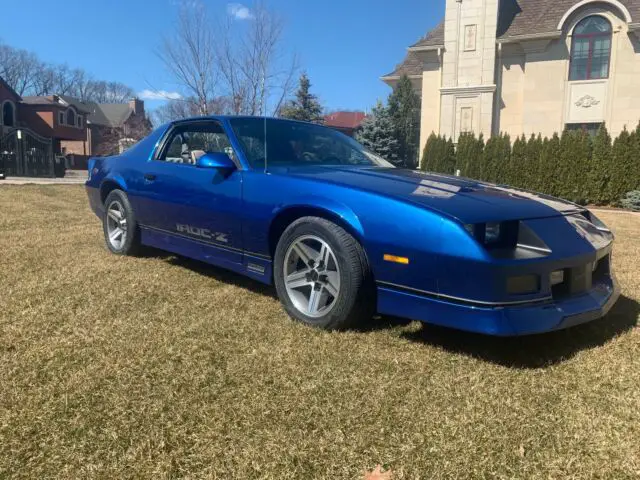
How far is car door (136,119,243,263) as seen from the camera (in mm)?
3623

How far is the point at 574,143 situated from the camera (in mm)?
16953

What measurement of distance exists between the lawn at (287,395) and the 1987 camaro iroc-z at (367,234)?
0.83 ft

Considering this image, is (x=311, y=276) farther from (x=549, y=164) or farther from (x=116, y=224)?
(x=549, y=164)

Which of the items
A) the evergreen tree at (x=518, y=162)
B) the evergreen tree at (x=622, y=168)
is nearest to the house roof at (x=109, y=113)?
the evergreen tree at (x=518, y=162)

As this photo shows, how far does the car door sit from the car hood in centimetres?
57

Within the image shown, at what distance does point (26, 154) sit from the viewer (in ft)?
88.4

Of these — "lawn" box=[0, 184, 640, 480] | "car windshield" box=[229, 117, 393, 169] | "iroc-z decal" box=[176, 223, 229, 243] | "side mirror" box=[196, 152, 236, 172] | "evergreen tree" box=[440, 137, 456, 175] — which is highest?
"evergreen tree" box=[440, 137, 456, 175]

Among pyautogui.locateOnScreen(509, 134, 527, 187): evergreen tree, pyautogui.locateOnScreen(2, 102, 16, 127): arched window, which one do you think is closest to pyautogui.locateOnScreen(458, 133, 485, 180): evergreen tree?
pyautogui.locateOnScreen(509, 134, 527, 187): evergreen tree

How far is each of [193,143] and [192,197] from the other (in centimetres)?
72

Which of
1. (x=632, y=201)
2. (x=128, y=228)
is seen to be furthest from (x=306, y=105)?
(x=128, y=228)

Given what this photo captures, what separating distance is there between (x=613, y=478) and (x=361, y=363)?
119cm

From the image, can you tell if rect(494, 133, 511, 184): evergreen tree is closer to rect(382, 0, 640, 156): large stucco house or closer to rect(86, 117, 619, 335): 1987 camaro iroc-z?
rect(382, 0, 640, 156): large stucco house

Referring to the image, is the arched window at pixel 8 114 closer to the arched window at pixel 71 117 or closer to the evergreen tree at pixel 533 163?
the arched window at pixel 71 117

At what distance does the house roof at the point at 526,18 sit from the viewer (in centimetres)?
2042
